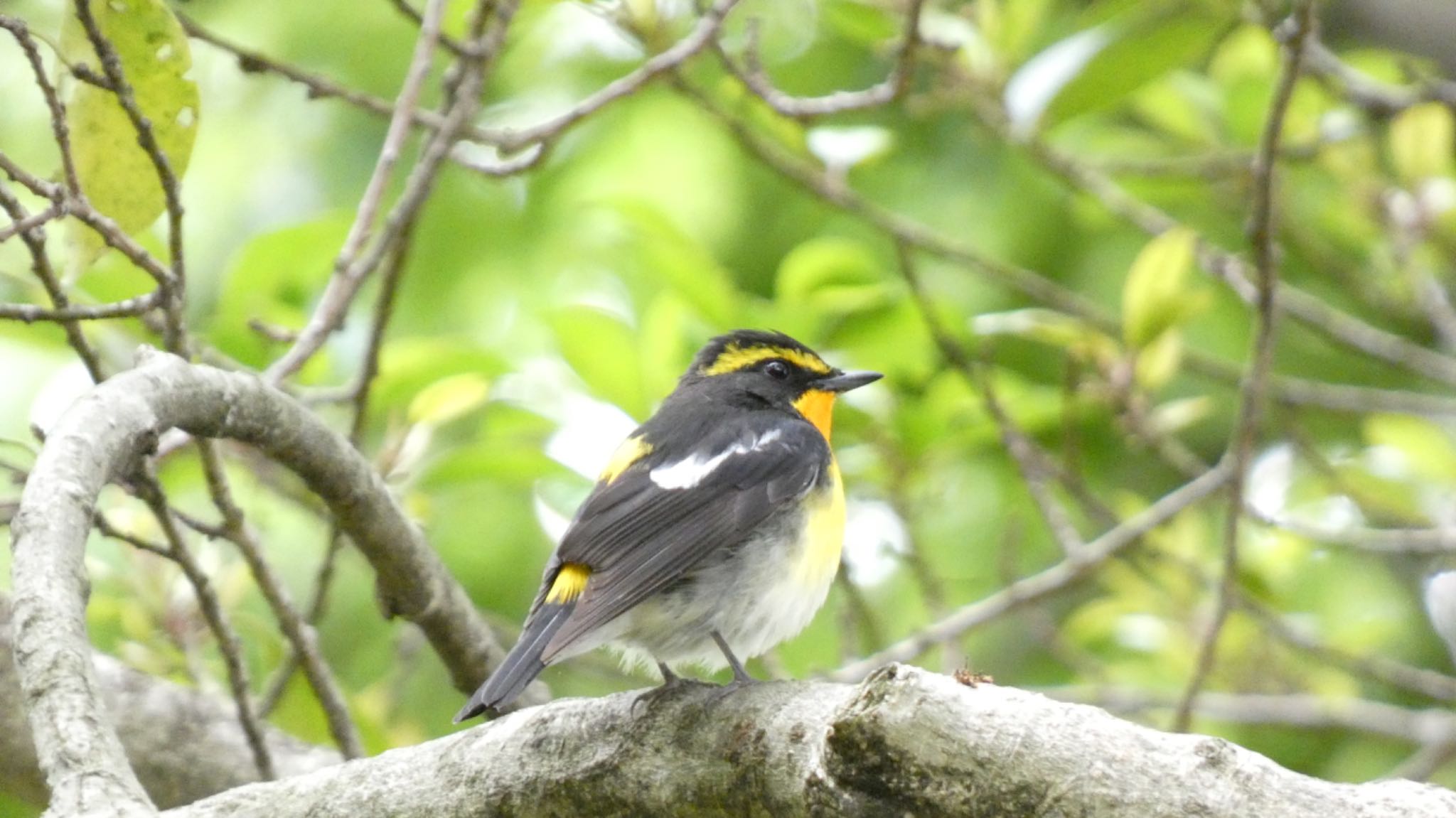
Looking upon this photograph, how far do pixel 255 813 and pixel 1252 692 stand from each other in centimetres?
434

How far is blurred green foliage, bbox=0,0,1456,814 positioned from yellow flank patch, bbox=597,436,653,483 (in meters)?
0.45

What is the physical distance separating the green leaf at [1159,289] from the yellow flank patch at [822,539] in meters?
1.24

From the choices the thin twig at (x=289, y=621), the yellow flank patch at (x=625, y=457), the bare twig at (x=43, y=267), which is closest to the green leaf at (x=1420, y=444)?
the yellow flank patch at (x=625, y=457)

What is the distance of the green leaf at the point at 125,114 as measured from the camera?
9.20ft

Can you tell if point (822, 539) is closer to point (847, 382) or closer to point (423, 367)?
point (847, 382)

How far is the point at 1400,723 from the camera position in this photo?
5000 millimetres

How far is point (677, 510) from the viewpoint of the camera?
11.1ft

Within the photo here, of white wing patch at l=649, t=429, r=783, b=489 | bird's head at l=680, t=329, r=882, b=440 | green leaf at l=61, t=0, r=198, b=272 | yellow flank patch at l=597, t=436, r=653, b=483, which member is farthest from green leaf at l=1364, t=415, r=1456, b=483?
green leaf at l=61, t=0, r=198, b=272

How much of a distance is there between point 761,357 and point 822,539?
33.1 inches

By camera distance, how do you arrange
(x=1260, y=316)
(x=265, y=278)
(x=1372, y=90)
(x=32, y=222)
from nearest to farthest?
(x=32, y=222), (x=1260, y=316), (x=265, y=278), (x=1372, y=90)

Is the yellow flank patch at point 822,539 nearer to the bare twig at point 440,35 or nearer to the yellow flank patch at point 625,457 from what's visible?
the yellow flank patch at point 625,457

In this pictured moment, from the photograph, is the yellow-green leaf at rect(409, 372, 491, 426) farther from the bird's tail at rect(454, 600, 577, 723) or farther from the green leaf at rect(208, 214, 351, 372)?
the bird's tail at rect(454, 600, 577, 723)

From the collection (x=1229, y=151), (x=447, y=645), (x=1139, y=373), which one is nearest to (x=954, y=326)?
(x=1139, y=373)

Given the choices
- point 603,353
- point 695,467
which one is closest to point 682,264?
point 603,353
